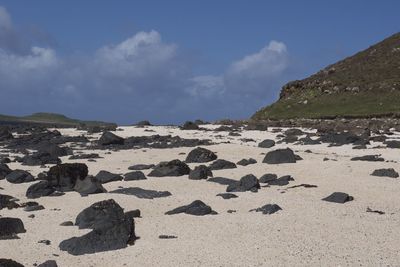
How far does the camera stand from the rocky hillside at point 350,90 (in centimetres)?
6775

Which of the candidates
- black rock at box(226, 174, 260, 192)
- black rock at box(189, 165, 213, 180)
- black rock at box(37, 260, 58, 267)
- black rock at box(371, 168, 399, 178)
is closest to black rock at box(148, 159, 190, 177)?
black rock at box(189, 165, 213, 180)

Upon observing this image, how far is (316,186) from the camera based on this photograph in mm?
21875

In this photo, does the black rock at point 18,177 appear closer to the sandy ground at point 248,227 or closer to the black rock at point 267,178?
the sandy ground at point 248,227

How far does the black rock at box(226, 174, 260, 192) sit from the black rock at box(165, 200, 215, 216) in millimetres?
3464

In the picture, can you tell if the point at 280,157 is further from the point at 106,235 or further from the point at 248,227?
the point at 106,235

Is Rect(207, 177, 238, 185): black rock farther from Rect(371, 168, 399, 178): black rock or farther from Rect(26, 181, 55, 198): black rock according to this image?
Rect(26, 181, 55, 198): black rock

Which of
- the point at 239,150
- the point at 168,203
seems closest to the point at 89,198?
the point at 168,203

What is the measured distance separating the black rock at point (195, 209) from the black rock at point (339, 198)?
4.20m

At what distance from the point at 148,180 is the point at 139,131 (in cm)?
3530

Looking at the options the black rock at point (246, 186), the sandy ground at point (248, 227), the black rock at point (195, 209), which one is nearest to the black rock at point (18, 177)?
the sandy ground at point (248, 227)

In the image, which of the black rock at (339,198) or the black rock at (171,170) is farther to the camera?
the black rock at (171,170)

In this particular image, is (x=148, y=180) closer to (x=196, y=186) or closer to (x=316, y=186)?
(x=196, y=186)

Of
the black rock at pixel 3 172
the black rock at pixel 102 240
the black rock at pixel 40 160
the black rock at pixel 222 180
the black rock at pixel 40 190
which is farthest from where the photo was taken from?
the black rock at pixel 40 160

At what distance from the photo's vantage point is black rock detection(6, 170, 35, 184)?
25469mm
